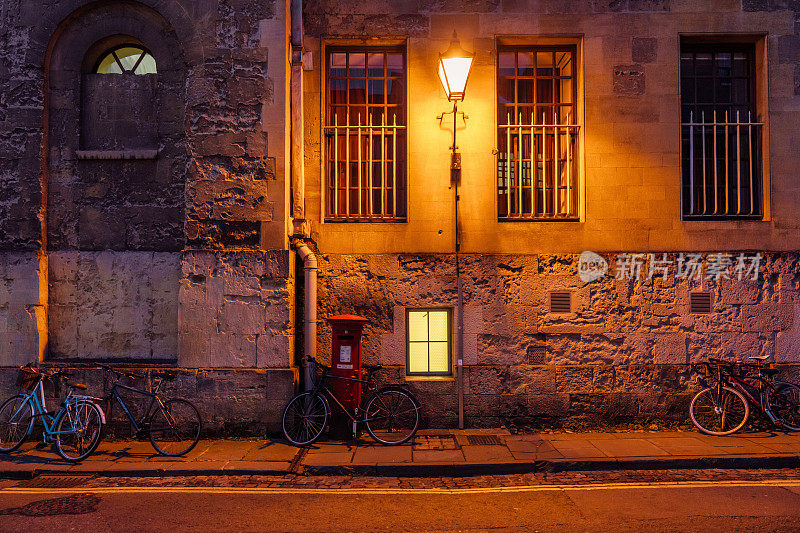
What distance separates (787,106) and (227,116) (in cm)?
823

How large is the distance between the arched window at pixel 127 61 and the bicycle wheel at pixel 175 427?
4882 mm

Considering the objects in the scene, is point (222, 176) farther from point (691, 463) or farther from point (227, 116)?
point (691, 463)

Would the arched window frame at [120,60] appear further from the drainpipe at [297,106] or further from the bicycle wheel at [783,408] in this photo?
the bicycle wheel at [783,408]

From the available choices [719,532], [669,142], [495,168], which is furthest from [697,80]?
[719,532]

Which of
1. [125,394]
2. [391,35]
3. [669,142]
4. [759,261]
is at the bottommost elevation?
[125,394]

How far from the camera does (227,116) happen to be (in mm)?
8242

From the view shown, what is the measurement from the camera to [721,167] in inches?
359

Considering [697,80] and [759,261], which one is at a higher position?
[697,80]

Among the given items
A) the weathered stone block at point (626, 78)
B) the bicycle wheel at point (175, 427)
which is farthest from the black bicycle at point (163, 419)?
the weathered stone block at point (626, 78)

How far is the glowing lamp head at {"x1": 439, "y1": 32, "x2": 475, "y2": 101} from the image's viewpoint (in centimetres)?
799

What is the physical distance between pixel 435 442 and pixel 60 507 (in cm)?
427

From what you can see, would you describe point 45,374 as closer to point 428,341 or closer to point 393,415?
point 393,415

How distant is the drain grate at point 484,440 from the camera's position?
24.8ft

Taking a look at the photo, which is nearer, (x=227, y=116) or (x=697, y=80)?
(x=227, y=116)
